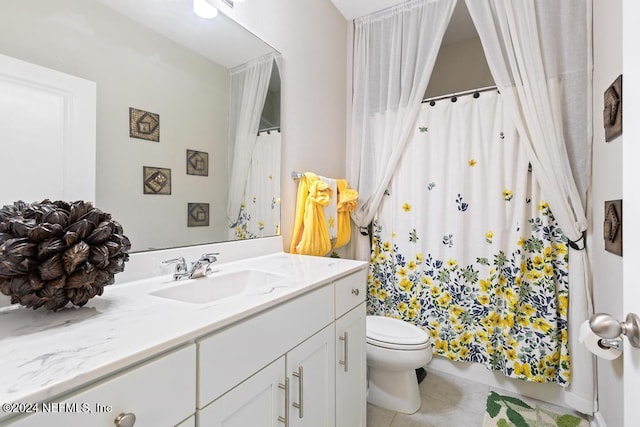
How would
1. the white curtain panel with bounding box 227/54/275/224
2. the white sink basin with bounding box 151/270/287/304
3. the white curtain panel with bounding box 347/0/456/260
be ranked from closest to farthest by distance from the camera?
the white sink basin with bounding box 151/270/287/304
the white curtain panel with bounding box 227/54/275/224
the white curtain panel with bounding box 347/0/456/260

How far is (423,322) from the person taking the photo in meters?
1.98

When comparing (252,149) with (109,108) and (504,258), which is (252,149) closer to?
(109,108)

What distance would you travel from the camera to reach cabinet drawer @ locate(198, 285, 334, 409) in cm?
63

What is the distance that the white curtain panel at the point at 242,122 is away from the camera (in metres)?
1.35

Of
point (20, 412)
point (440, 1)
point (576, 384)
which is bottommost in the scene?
point (576, 384)

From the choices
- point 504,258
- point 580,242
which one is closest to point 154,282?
point 504,258

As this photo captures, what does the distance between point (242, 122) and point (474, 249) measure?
5.13ft

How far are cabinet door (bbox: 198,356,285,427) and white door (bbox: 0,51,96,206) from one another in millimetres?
731

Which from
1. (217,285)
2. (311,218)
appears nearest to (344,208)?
(311,218)

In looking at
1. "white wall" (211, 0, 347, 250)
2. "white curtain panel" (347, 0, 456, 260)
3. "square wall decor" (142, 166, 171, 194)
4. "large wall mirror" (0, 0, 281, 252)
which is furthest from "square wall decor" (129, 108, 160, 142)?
"white curtain panel" (347, 0, 456, 260)

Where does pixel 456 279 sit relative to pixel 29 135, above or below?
below

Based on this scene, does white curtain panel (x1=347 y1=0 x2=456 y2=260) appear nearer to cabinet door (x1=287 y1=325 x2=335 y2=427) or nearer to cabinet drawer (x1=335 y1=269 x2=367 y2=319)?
cabinet drawer (x1=335 y1=269 x2=367 y2=319)

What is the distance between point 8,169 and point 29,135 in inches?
4.1

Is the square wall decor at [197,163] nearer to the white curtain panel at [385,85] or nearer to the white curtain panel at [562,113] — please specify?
the white curtain panel at [385,85]
